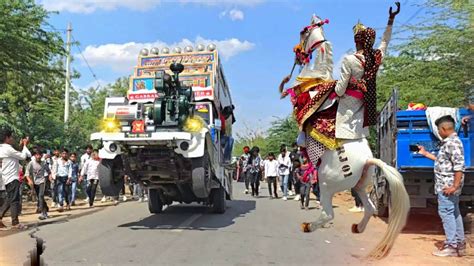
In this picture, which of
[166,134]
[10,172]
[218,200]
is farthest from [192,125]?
[10,172]

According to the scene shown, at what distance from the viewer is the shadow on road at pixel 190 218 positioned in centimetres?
1013

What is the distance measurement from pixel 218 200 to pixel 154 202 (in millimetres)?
1583

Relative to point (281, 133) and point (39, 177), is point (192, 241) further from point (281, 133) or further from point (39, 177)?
point (281, 133)

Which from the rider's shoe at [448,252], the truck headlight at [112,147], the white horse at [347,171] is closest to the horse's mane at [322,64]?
the white horse at [347,171]

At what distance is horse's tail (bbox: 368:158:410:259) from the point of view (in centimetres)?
397

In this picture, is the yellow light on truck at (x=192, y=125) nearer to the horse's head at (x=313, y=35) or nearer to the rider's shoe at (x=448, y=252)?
the rider's shoe at (x=448, y=252)

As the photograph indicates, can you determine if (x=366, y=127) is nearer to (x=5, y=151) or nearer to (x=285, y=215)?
(x=5, y=151)

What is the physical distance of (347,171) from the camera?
13.1ft

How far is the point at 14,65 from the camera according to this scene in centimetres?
1364

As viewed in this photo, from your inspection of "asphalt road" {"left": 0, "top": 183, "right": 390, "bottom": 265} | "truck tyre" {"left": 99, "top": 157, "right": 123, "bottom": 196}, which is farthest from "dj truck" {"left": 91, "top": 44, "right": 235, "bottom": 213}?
"asphalt road" {"left": 0, "top": 183, "right": 390, "bottom": 265}

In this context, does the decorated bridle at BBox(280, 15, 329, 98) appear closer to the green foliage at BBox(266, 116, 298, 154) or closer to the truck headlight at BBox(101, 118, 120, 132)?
the truck headlight at BBox(101, 118, 120, 132)

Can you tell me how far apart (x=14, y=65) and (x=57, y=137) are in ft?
17.5

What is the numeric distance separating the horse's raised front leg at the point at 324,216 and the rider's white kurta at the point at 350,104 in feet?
1.98

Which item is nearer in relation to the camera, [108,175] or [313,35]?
[313,35]
